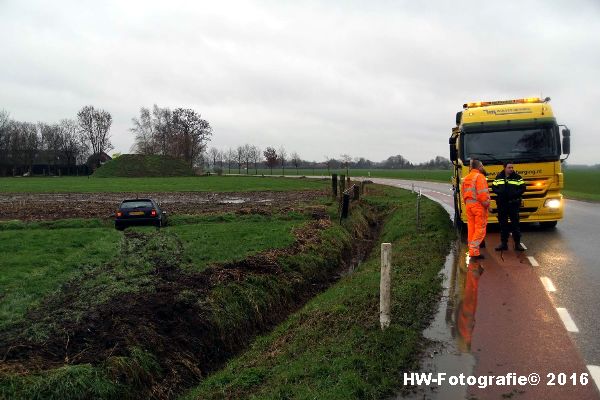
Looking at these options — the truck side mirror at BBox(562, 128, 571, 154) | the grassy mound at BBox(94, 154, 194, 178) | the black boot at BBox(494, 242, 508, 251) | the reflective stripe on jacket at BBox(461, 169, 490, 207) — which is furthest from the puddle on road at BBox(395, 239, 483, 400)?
the grassy mound at BBox(94, 154, 194, 178)

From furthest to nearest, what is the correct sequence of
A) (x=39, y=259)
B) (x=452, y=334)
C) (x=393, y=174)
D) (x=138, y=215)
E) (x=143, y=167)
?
(x=393, y=174) < (x=143, y=167) < (x=138, y=215) < (x=39, y=259) < (x=452, y=334)

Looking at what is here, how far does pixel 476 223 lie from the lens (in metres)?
9.57

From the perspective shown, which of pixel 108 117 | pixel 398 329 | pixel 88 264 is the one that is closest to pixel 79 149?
pixel 108 117

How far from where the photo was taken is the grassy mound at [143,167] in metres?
78.1

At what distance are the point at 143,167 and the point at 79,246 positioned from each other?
69.4 metres

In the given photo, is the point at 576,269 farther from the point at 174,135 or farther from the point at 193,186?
the point at 174,135

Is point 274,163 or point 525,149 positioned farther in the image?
point 274,163

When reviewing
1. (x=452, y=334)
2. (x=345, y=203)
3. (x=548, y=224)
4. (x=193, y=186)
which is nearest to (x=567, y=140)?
(x=548, y=224)

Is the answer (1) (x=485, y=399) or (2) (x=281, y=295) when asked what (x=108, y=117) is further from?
(1) (x=485, y=399)

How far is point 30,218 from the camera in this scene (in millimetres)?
20016

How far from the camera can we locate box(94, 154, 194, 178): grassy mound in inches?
3076

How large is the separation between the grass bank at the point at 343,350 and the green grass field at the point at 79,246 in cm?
357

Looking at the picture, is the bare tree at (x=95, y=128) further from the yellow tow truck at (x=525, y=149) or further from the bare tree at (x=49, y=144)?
the yellow tow truck at (x=525, y=149)

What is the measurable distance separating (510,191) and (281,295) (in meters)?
5.52
